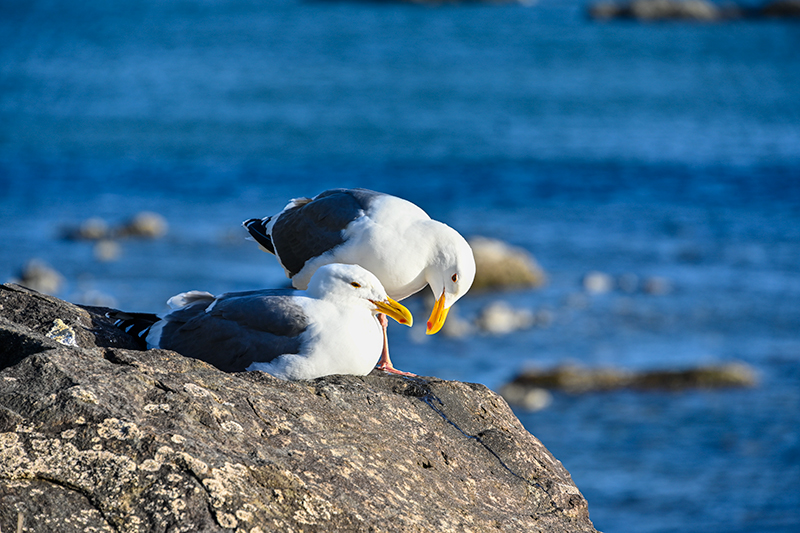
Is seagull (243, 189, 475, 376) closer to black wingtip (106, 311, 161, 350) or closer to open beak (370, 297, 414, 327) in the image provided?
open beak (370, 297, 414, 327)

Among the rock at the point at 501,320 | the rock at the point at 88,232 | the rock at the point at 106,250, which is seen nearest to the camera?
the rock at the point at 501,320

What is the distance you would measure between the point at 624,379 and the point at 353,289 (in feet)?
33.2

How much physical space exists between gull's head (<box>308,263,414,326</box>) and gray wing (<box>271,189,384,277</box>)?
919 millimetres

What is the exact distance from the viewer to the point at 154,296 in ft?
54.4

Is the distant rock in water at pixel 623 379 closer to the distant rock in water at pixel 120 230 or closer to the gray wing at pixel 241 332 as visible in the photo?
the gray wing at pixel 241 332

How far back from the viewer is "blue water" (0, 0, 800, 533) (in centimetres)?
1345

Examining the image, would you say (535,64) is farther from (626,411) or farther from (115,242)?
(626,411)

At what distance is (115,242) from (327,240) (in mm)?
15692

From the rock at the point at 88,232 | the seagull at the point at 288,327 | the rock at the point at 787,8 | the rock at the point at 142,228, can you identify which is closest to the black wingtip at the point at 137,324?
the seagull at the point at 288,327

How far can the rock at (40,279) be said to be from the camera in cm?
1673

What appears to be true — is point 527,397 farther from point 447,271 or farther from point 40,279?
point 40,279

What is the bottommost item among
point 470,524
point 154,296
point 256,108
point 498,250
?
point 470,524

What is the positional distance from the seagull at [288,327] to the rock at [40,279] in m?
12.4

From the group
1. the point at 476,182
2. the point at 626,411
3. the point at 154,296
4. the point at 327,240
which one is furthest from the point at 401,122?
the point at 327,240
